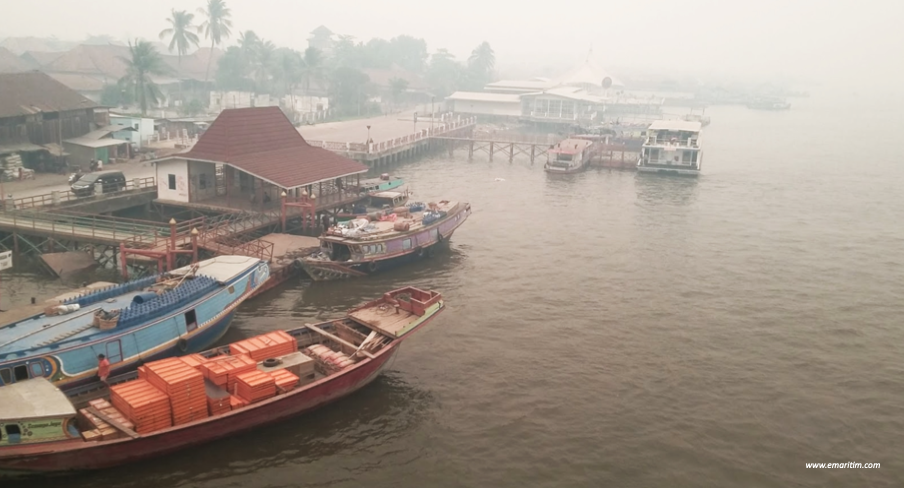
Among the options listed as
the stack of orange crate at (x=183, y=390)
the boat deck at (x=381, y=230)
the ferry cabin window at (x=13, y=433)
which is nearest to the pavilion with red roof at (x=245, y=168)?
the boat deck at (x=381, y=230)

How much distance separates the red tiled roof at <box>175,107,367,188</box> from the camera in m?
41.1

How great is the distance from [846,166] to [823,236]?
39398 millimetres

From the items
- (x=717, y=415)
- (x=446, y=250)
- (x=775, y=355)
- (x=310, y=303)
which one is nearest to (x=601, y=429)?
(x=717, y=415)

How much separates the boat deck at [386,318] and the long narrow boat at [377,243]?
29.8ft

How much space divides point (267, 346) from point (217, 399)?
2.93 meters

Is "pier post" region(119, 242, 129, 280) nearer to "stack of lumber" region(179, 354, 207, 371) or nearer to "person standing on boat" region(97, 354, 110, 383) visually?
"person standing on boat" region(97, 354, 110, 383)

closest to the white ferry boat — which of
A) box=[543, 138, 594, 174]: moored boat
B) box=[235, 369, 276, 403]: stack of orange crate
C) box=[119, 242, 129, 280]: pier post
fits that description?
box=[543, 138, 594, 174]: moored boat

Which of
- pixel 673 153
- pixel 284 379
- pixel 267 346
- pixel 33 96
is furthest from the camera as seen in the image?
pixel 673 153

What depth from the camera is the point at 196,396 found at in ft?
66.1

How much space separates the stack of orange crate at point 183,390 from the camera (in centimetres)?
1986

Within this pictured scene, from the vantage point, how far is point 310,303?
33.3 m

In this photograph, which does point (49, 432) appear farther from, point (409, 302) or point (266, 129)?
point (266, 129)

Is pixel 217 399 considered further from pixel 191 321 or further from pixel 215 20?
pixel 215 20

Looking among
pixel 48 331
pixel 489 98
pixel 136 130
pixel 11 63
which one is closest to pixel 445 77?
pixel 489 98
